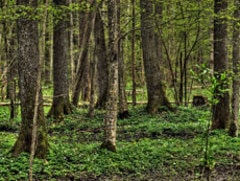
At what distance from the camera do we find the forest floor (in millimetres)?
Answer: 9031

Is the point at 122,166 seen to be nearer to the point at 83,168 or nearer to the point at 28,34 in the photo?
the point at 83,168

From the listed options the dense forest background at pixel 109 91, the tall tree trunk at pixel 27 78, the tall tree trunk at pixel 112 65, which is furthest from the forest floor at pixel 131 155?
the tall tree trunk at pixel 112 65

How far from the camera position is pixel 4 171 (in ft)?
28.0

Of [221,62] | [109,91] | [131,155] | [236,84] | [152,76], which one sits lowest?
[131,155]

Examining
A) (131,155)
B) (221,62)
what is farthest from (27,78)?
(221,62)

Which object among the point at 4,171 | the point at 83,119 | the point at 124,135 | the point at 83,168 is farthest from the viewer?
the point at 83,119

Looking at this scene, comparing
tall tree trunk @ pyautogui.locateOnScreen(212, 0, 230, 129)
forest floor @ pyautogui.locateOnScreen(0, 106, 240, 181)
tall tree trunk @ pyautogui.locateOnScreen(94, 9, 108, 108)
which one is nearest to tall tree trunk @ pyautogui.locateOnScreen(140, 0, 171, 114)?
forest floor @ pyautogui.locateOnScreen(0, 106, 240, 181)

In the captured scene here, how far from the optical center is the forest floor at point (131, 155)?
903cm

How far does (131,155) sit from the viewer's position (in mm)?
10328

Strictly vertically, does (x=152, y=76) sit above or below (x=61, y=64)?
below

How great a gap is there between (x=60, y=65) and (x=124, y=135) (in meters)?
4.78

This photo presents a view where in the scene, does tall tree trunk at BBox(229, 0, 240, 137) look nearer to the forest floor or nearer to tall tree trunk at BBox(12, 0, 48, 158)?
the forest floor

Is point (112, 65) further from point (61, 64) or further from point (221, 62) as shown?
point (61, 64)

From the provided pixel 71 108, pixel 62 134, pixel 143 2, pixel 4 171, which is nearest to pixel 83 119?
pixel 71 108
